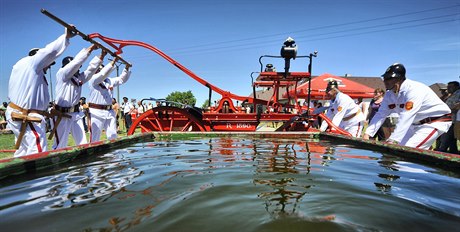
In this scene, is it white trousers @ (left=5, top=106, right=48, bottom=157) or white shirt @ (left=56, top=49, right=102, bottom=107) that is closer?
white trousers @ (left=5, top=106, right=48, bottom=157)

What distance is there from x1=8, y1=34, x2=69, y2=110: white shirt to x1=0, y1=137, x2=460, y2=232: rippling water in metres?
1.20

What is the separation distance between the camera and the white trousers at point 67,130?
4068 mm

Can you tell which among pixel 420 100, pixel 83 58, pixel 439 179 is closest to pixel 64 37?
pixel 83 58

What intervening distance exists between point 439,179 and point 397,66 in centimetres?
196

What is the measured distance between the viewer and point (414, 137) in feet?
11.6

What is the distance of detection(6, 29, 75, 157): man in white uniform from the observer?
3146 mm

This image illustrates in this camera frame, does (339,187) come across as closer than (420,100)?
Yes

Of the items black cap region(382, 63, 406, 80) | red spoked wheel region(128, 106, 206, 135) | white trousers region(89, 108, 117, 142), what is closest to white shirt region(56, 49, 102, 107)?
white trousers region(89, 108, 117, 142)

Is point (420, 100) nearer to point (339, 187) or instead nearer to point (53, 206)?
point (339, 187)

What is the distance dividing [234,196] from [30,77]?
9.59ft

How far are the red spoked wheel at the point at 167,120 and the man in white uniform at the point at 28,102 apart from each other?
346 cm

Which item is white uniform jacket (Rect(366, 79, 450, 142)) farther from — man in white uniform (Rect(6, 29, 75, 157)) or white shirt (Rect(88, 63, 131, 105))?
white shirt (Rect(88, 63, 131, 105))

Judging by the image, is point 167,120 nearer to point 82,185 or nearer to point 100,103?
point 100,103

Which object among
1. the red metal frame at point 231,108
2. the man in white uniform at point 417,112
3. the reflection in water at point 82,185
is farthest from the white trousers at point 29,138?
the man in white uniform at point 417,112
